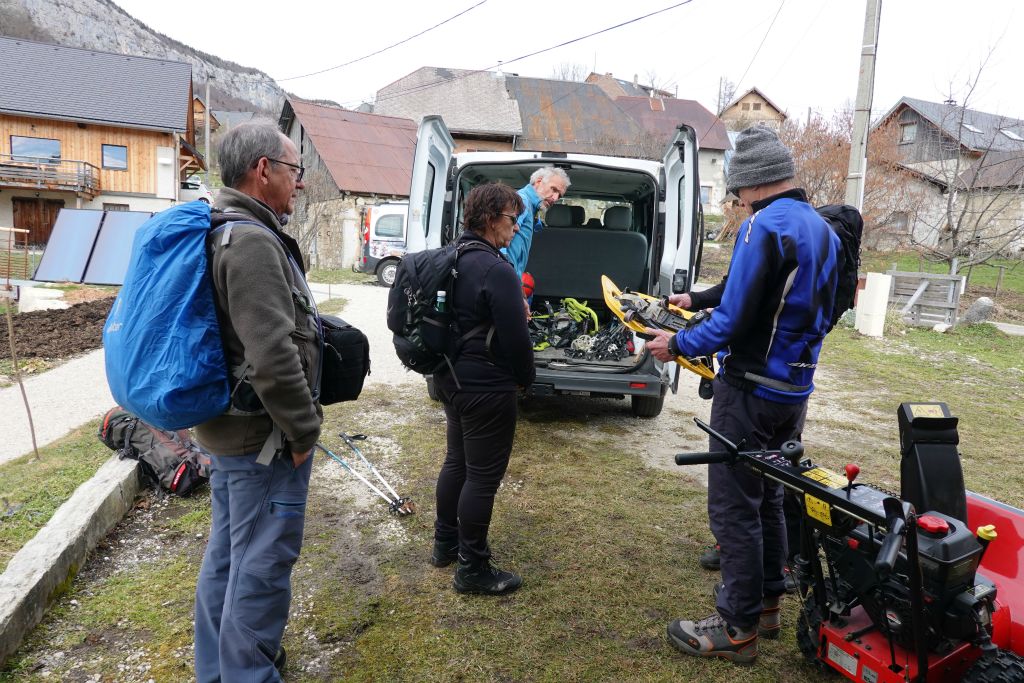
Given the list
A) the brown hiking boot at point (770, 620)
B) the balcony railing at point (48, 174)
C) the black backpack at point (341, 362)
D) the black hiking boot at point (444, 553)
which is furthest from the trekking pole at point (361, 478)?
the balcony railing at point (48, 174)

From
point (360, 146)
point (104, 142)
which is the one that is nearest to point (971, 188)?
point (360, 146)

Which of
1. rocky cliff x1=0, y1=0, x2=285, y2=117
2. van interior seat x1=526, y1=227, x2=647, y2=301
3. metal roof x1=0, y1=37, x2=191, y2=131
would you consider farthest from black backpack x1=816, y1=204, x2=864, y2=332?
rocky cliff x1=0, y1=0, x2=285, y2=117

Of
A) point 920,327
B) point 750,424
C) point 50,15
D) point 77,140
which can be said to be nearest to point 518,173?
point 750,424

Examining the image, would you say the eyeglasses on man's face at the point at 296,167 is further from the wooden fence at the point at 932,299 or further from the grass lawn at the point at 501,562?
the wooden fence at the point at 932,299

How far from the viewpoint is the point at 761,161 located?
2.38 m

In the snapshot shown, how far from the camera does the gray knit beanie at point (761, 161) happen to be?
237cm

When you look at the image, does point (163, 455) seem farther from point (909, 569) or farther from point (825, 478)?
point (909, 569)

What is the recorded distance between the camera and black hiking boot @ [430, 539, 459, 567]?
3049 mm

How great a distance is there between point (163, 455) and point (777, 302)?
3278 mm

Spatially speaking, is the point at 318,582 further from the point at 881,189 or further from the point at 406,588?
the point at 881,189

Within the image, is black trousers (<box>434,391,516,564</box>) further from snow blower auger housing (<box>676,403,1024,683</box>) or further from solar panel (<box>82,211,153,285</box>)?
solar panel (<box>82,211,153,285</box>)

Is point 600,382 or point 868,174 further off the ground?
→ point 868,174

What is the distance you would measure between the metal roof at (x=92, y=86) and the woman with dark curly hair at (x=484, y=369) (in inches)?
1246

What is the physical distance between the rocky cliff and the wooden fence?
335 ft
